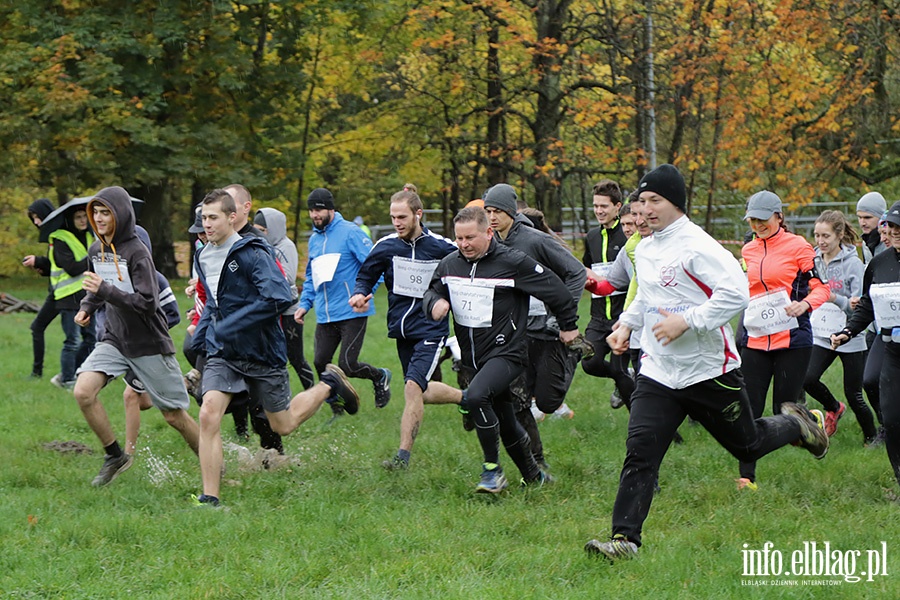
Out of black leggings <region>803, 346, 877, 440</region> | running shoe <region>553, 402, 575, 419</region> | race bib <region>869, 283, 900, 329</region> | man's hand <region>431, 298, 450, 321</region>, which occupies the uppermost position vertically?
race bib <region>869, 283, 900, 329</region>

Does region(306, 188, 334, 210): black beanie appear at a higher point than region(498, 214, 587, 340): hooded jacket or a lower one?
higher

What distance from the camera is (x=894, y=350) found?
23.9 feet

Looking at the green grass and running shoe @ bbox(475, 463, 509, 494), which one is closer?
the green grass

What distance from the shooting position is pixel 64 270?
39.7 ft

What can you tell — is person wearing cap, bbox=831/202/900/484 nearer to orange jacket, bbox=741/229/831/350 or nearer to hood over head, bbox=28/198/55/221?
orange jacket, bbox=741/229/831/350

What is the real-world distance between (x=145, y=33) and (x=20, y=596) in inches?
885

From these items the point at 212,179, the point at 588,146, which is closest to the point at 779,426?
the point at 588,146

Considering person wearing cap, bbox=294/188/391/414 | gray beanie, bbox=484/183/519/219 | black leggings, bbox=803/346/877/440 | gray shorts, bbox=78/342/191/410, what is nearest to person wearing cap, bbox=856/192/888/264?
black leggings, bbox=803/346/877/440

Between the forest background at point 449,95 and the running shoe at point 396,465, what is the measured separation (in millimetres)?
14399

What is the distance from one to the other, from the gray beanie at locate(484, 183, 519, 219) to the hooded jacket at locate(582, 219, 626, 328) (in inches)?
75.3

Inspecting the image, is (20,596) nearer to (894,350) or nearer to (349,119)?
(894,350)

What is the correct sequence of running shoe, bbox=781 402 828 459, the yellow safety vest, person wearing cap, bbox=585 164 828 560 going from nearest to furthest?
person wearing cap, bbox=585 164 828 560, running shoe, bbox=781 402 828 459, the yellow safety vest

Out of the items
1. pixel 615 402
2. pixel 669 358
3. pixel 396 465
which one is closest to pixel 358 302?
pixel 396 465

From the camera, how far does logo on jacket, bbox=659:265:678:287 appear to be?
5875 mm
